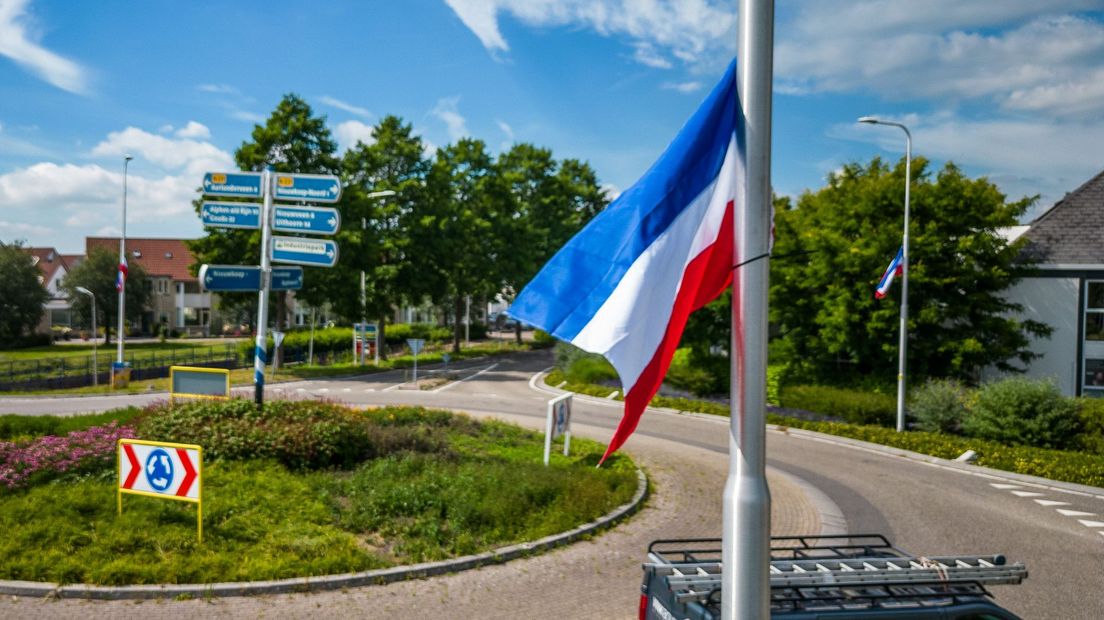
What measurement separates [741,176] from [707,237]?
45 centimetres

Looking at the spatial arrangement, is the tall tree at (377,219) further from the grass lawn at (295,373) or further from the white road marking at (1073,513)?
the white road marking at (1073,513)

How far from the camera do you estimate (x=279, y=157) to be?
35.5 metres

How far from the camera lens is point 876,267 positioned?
25906 mm

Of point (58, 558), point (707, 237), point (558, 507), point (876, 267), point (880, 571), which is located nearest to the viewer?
point (707, 237)

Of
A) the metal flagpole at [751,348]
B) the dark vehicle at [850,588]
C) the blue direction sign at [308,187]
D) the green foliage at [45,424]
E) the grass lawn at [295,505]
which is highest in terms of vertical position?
the blue direction sign at [308,187]

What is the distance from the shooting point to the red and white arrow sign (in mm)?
9211

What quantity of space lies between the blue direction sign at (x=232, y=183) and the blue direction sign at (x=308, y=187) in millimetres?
358

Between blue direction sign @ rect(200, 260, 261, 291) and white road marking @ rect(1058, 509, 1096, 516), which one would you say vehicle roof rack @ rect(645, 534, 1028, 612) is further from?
blue direction sign @ rect(200, 260, 261, 291)

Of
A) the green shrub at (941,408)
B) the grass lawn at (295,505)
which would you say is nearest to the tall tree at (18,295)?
the grass lawn at (295,505)

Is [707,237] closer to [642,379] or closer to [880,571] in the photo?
[642,379]

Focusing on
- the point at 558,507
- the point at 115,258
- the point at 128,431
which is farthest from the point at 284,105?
the point at 115,258

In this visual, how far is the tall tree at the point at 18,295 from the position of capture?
5806 centimetres

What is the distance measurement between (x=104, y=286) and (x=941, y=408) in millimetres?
63228

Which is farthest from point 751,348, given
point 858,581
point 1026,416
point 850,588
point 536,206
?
point 536,206
